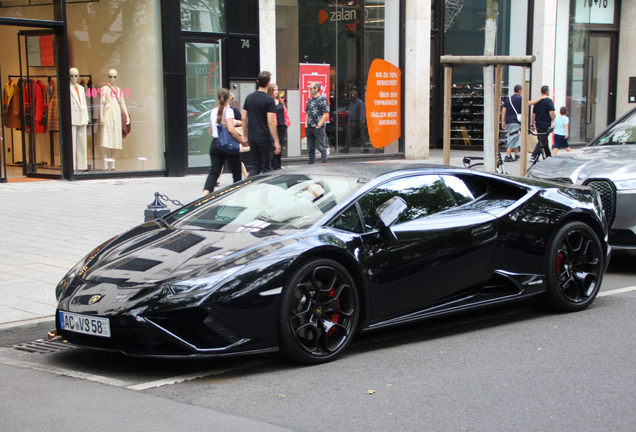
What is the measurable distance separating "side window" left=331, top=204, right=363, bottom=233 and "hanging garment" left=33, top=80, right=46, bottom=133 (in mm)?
11818

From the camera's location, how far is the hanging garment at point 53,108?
1502cm

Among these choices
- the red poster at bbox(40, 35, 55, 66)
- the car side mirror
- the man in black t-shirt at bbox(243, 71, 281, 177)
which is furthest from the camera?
the red poster at bbox(40, 35, 55, 66)

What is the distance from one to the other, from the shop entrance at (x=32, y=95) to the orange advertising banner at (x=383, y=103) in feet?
25.6

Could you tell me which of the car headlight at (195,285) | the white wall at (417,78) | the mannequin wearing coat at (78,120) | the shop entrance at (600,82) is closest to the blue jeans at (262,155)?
the mannequin wearing coat at (78,120)

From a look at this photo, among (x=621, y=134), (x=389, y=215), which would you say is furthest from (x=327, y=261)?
(x=621, y=134)

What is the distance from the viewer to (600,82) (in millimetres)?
24531

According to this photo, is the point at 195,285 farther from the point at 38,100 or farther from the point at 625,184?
the point at 38,100

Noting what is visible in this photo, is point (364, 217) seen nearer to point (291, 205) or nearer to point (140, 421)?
point (291, 205)

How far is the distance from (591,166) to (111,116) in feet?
34.5

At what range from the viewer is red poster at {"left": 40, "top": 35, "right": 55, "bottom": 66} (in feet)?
48.9

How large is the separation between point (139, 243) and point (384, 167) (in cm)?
193

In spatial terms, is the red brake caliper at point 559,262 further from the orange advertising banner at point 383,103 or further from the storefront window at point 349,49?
the orange advertising banner at point 383,103

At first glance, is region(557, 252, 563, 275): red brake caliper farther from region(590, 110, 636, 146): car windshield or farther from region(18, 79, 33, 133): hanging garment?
region(18, 79, 33, 133): hanging garment

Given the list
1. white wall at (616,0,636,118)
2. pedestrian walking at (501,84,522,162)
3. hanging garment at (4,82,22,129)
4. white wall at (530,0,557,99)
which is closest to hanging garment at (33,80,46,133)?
hanging garment at (4,82,22,129)
